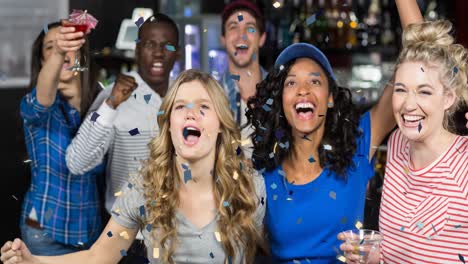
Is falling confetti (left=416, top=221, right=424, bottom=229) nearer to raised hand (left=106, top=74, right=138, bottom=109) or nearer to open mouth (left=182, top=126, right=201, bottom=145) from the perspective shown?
open mouth (left=182, top=126, right=201, bottom=145)

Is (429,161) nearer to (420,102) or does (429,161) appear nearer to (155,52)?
(420,102)

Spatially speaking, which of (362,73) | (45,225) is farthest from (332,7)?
(45,225)

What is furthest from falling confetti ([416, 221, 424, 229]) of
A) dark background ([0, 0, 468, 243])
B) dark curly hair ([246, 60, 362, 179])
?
dark background ([0, 0, 468, 243])

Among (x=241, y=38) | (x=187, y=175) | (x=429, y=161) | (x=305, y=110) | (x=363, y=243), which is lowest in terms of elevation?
(x=363, y=243)

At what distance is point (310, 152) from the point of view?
285 cm

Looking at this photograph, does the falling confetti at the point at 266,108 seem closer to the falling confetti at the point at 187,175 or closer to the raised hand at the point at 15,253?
the falling confetti at the point at 187,175

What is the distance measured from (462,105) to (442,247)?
0.51 meters

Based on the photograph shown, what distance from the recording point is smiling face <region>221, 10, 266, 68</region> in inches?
144

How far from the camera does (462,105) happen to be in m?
2.65

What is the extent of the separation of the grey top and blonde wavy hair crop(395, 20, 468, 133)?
714mm

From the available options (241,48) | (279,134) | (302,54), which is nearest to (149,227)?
(279,134)

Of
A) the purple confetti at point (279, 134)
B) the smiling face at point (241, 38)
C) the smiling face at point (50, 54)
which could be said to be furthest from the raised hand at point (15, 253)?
the smiling face at point (241, 38)

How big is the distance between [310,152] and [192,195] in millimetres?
474

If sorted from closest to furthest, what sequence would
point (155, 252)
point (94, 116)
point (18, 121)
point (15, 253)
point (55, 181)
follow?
point (15, 253), point (155, 252), point (94, 116), point (55, 181), point (18, 121)
